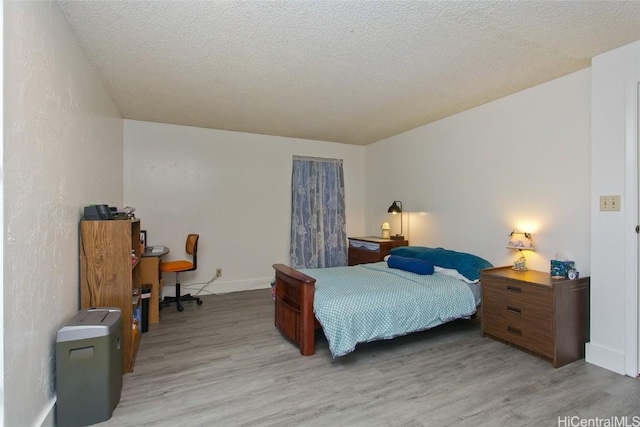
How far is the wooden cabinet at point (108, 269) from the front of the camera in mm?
2244

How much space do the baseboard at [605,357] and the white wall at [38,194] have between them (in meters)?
3.58

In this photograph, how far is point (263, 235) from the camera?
16.5 ft

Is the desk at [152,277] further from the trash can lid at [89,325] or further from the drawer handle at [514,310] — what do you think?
the drawer handle at [514,310]

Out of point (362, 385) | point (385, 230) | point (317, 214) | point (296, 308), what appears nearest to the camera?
point (362, 385)

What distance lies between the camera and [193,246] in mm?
4113

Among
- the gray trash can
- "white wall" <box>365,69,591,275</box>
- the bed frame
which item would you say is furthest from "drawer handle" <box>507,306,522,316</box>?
the gray trash can

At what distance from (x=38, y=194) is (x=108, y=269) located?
0.83 metres

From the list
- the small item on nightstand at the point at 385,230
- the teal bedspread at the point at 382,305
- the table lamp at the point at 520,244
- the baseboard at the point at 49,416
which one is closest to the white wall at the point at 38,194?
the baseboard at the point at 49,416

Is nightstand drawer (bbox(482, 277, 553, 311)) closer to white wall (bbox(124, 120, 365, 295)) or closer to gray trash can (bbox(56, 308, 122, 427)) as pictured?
gray trash can (bbox(56, 308, 122, 427))

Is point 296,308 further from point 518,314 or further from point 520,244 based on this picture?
point 520,244

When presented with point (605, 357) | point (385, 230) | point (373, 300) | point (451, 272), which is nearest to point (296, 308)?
point (373, 300)

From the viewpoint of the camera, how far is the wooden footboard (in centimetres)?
263

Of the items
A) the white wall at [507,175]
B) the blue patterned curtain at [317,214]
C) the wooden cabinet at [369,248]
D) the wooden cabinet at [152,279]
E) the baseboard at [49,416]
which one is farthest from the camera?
the blue patterned curtain at [317,214]

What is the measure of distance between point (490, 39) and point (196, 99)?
9.08ft
